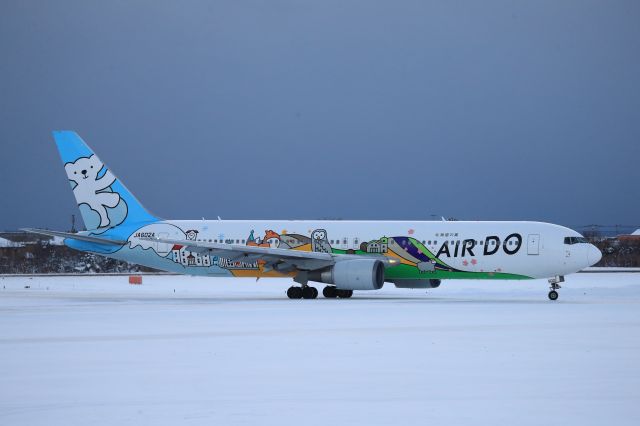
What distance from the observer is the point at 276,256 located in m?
38.6

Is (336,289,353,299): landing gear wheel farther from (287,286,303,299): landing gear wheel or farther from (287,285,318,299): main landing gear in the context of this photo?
(287,286,303,299): landing gear wheel

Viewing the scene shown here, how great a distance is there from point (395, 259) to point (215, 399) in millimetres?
27279

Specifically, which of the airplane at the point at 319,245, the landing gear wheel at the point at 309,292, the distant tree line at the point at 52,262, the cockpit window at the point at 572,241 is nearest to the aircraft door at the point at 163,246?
the airplane at the point at 319,245

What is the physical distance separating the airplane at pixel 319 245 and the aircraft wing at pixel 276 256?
0.04 metres

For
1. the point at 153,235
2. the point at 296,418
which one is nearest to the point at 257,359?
the point at 296,418

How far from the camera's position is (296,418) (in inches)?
432

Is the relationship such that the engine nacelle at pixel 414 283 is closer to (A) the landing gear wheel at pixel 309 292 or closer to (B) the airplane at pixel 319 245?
(B) the airplane at pixel 319 245

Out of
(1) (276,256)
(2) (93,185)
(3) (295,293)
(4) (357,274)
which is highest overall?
(2) (93,185)

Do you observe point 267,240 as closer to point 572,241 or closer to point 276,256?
point 276,256

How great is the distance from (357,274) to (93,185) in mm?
13922

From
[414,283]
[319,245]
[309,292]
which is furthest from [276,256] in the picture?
[414,283]

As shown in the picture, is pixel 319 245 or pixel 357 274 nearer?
pixel 357 274

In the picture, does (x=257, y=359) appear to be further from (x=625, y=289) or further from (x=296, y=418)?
(x=625, y=289)

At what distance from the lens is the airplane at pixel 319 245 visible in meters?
37.3
